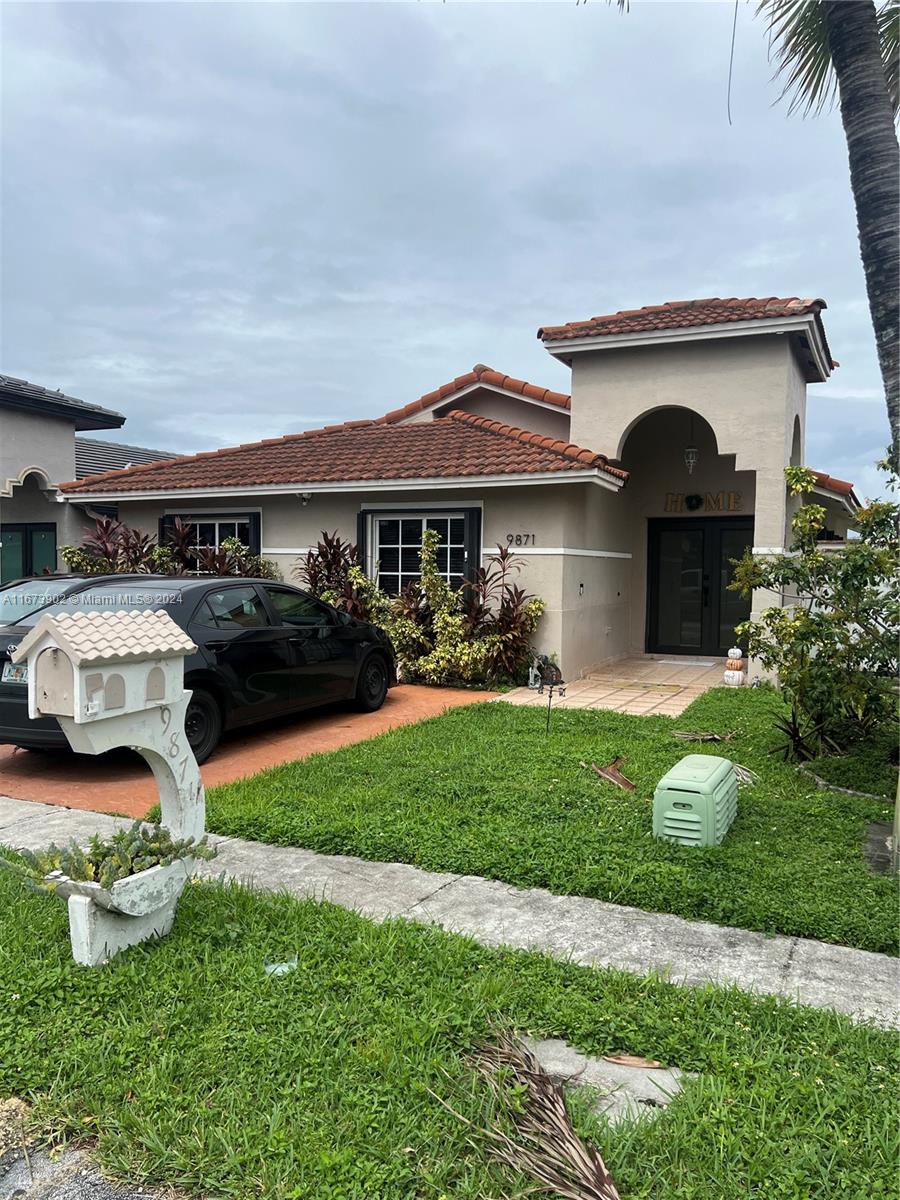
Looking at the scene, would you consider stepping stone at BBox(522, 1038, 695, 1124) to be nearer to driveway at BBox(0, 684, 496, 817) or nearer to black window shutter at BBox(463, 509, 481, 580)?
driveway at BBox(0, 684, 496, 817)

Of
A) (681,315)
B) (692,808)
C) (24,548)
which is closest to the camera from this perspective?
(692,808)

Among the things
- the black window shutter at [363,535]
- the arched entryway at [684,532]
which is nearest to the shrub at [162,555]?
the black window shutter at [363,535]

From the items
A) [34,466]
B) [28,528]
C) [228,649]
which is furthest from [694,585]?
[28,528]

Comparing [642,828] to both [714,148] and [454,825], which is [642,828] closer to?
[454,825]

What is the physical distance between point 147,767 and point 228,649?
4.13 ft

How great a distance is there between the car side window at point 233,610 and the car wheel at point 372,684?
75.6 inches

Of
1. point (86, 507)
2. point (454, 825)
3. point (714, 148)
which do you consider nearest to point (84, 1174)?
point (454, 825)

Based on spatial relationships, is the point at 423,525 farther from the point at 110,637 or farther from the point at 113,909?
the point at 113,909

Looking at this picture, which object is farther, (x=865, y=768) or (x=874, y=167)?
(x=865, y=768)

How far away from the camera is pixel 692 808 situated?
4859 millimetres

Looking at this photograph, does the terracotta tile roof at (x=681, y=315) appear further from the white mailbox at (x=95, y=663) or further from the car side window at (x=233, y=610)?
the white mailbox at (x=95, y=663)

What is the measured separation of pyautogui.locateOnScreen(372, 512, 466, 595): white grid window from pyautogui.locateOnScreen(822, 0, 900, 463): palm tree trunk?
6.88 m

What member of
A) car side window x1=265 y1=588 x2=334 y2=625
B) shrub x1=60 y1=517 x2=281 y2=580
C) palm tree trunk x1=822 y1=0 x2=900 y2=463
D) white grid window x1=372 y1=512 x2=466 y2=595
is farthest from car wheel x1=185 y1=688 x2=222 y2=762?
shrub x1=60 y1=517 x2=281 y2=580

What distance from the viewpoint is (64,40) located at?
20.0ft
